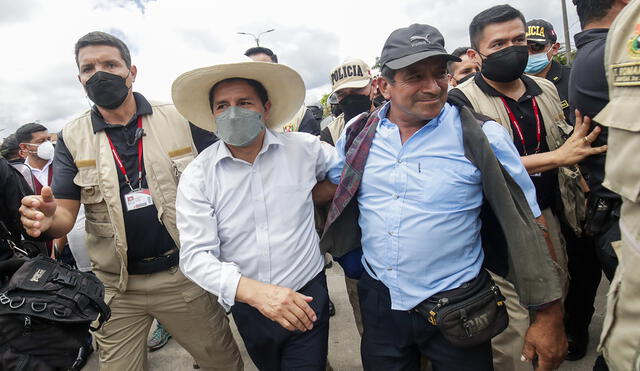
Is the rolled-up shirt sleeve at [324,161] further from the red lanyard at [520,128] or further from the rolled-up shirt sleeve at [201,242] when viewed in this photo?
the red lanyard at [520,128]

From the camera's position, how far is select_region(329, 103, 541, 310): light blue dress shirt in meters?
1.46

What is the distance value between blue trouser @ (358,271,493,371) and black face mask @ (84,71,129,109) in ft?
5.94

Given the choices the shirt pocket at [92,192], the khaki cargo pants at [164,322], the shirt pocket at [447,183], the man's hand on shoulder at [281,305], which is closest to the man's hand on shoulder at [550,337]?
the shirt pocket at [447,183]

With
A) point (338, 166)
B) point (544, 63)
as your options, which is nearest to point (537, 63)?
point (544, 63)

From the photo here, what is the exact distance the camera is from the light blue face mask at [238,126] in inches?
65.7

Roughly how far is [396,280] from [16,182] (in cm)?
198

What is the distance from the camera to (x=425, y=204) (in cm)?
149

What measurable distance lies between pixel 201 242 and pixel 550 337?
1551 mm

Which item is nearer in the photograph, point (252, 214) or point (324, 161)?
point (252, 214)

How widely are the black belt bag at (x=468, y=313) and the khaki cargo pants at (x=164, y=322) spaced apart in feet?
4.68

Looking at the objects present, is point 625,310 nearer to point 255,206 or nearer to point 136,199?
point 255,206

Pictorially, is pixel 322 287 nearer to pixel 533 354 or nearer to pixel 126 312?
pixel 533 354

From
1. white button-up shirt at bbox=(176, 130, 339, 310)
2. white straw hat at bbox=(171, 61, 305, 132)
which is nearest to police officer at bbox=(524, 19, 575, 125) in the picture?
white straw hat at bbox=(171, 61, 305, 132)

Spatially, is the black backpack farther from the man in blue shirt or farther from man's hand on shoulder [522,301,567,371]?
man's hand on shoulder [522,301,567,371]
